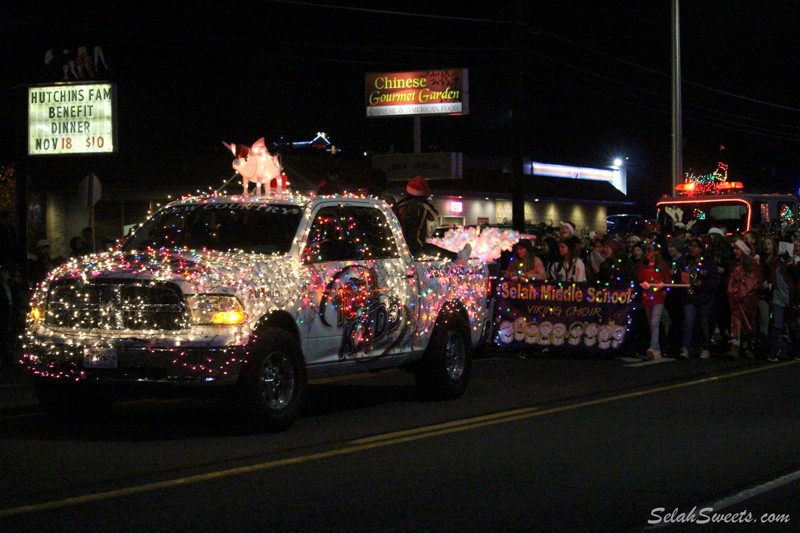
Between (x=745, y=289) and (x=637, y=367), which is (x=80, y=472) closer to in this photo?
(x=637, y=367)

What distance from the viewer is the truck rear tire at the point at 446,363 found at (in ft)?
41.8

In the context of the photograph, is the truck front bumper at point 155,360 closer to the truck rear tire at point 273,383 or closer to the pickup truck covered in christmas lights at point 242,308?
the pickup truck covered in christmas lights at point 242,308

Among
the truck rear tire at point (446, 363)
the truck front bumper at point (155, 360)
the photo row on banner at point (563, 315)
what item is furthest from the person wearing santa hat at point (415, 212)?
the truck front bumper at point (155, 360)

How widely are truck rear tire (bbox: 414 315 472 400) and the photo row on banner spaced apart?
187 inches

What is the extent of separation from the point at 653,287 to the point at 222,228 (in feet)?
27.0

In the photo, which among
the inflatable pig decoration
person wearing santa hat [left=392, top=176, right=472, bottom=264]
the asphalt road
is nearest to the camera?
the asphalt road

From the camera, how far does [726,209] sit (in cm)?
3044

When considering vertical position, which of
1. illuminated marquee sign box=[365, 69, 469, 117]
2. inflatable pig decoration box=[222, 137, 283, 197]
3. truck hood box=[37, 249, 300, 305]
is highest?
illuminated marquee sign box=[365, 69, 469, 117]

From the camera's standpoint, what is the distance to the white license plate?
9.95m

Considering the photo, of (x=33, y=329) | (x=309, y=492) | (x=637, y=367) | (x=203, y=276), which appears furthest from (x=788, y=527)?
(x=637, y=367)

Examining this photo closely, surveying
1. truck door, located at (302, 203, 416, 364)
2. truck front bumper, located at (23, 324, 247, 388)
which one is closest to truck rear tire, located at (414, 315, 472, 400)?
truck door, located at (302, 203, 416, 364)

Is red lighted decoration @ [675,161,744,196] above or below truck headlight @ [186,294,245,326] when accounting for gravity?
above

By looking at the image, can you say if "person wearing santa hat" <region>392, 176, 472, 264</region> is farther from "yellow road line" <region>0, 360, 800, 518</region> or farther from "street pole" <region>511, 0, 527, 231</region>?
"street pole" <region>511, 0, 527, 231</region>

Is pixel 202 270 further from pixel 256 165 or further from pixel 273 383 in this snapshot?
pixel 256 165
